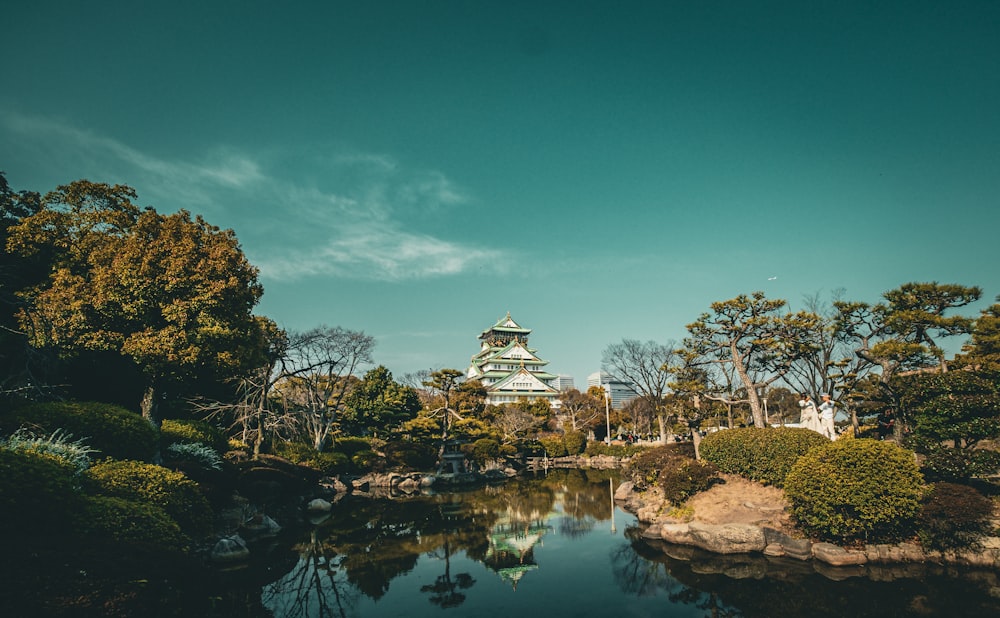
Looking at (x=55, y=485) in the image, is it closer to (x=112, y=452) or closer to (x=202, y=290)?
(x=112, y=452)

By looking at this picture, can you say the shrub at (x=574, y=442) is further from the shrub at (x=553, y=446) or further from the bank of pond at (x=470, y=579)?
the bank of pond at (x=470, y=579)

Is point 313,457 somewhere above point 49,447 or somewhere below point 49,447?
below

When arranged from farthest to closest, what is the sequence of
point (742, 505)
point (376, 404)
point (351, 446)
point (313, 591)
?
point (376, 404)
point (351, 446)
point (742, 505)
point (313, 591)

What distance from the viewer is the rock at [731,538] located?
10102mm

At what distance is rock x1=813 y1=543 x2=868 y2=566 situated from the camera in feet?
29.3

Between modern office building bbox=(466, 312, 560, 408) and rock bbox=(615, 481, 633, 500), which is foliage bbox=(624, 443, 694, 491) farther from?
modern office building bbox=(466, 312, 560, 408)

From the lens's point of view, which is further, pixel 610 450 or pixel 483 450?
pixel 610 450

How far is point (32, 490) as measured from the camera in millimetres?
5848

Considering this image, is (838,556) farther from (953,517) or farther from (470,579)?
(470,579)

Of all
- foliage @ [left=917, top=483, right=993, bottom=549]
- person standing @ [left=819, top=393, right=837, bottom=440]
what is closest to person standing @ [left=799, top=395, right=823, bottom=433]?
person standing @ [left=819, top=393, right=837, bottom=440]

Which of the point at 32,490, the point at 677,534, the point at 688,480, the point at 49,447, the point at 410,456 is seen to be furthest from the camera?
the point at 410,456

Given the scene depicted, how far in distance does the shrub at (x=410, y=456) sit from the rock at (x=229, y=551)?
613 inches

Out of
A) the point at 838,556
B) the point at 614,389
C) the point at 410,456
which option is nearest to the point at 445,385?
the point at 410,456

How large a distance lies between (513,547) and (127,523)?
27.3 feet
